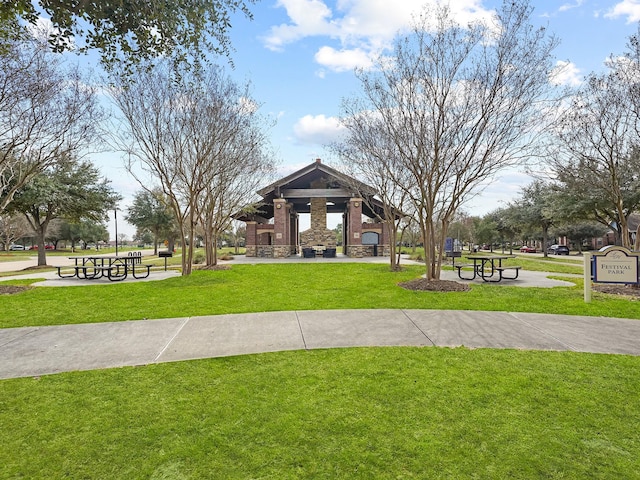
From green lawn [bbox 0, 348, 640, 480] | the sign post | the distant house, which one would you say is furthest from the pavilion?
the distant house

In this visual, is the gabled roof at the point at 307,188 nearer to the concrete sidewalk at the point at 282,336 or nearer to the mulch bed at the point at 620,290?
the mulch bed at the point at 620,290

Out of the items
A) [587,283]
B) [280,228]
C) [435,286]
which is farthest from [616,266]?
[280,228]

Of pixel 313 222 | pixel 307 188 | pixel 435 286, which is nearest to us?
pixel 435 286

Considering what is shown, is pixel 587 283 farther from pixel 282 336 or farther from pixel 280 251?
pixel 280 251

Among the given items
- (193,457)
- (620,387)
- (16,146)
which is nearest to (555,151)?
(620,387)

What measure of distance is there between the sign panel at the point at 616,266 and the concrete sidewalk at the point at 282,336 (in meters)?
3.14

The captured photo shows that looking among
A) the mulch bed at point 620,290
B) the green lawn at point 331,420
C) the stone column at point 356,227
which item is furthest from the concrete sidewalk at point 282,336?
the stone column at point 356,227

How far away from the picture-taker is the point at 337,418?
3.07 meters

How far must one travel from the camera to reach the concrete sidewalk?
15.6 ft

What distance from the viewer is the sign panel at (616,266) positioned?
357 inches

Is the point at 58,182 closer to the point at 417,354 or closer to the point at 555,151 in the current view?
the point at 417,354

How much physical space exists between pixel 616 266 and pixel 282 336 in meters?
8.94

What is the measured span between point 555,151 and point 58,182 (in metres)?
25.1

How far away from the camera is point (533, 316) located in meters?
6.90
